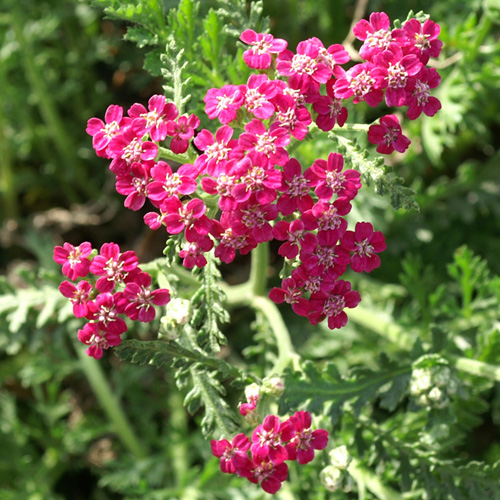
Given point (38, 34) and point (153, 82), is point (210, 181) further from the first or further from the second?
point (153, 82)

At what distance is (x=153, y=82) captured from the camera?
4.61 m

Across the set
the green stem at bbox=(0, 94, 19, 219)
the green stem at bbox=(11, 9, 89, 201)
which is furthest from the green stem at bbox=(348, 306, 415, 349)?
the green stem at bbox=(0, 94, 19, 219)

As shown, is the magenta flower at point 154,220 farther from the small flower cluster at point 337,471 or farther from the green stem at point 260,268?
the small flower cluster at point 337,471

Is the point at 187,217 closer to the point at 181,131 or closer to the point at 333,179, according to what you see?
the point at 181,131

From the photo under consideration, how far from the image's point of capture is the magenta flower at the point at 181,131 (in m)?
2.13

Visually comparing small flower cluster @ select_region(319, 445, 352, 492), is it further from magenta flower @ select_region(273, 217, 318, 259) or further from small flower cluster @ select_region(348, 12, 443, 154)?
small flower cluster @ select_region(348, 12, 443, 154)

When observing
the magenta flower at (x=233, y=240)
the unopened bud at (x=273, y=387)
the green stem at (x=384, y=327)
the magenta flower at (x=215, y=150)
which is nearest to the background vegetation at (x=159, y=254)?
the green stem at (x=384, y=327)

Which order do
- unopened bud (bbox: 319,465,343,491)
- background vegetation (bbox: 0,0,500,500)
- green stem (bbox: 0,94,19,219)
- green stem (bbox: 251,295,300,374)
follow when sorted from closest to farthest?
1. unopened bud (bbox: 319,465,343,491)
2. green stem (bbox: 251,295,300,374)
3. background vegetation (bbox: 0,0,500,500)
4. green stem (bbox: 0,94,19,219)

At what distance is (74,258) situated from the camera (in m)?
2.21

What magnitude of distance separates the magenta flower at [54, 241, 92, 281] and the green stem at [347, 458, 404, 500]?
1404mm

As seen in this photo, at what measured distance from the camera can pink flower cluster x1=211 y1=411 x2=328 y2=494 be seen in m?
2.16

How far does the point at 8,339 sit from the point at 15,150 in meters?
1.48

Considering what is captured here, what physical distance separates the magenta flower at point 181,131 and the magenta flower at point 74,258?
1.47ft

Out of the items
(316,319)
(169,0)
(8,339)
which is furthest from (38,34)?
(316,319)
